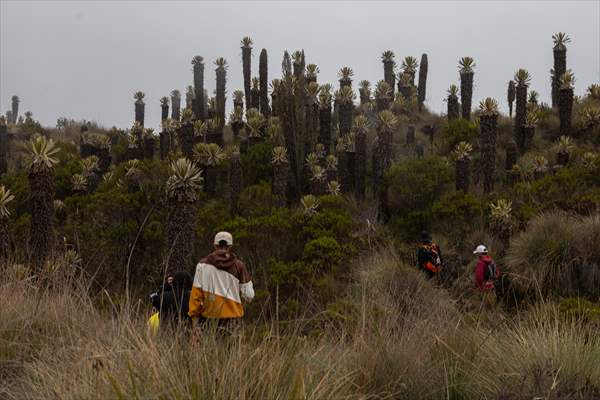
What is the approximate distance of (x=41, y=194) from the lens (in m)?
18.0

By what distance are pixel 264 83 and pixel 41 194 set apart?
607 inches

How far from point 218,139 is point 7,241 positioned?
1142cm

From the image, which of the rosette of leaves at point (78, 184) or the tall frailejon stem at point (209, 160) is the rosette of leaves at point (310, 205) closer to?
the tall frailejon stem at point (209, 160)

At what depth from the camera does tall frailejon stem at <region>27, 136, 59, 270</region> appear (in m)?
17.7

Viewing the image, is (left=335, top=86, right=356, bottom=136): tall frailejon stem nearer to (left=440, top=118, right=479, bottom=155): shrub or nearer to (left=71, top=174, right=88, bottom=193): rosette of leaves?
(left=440, top=118, right=479, bottom=155): shrub

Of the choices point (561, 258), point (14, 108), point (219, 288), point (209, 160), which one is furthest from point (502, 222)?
point (14, 108)

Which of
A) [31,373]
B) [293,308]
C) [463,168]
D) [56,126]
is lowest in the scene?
[293,308]

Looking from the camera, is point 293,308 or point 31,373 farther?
point 293,308

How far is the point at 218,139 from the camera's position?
27578 millimetres

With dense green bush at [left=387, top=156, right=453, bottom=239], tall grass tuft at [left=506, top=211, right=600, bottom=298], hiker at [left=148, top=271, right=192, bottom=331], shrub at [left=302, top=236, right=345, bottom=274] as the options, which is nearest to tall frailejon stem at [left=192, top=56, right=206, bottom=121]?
dense green bush at [left=387, top=156, right=453, bottom=239]

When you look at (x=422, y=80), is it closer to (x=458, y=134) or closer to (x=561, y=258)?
(x=458, y=134)

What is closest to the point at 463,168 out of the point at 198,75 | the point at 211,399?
the point at 198,75

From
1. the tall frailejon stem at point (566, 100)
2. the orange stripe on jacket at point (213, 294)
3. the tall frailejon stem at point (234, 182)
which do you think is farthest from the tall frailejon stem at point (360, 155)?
the orange stripe on jacket at point (213, 294)

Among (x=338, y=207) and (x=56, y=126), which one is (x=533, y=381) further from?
(x=56, y=126)
